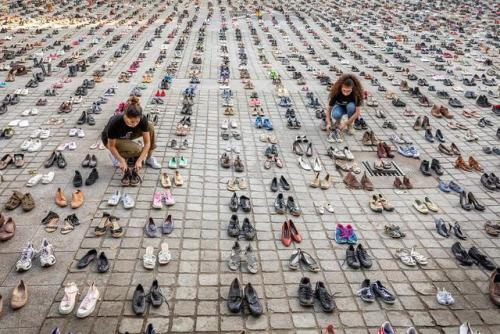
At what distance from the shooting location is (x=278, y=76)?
15961 millimetres

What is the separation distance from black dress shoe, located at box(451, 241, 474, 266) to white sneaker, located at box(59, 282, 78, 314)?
20.0ft

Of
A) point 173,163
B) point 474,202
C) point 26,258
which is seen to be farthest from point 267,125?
point 26,258

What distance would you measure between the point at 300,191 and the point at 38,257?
5079mm

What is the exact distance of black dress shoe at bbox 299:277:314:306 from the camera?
550cm

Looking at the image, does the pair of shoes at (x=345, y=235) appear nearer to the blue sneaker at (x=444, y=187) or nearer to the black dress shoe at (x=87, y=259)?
the blue sneaker at (x=444, y=187)

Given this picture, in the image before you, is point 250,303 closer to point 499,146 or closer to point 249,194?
point 249,194

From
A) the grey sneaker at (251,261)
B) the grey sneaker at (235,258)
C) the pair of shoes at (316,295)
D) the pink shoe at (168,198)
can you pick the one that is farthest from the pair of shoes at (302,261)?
the pink shoe at (168,198)

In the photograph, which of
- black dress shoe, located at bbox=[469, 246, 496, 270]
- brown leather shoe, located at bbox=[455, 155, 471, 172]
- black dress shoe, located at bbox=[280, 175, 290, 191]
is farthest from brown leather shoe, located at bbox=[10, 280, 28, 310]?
brown leather shoe, located at bbox=[455, 155, 471, 172]

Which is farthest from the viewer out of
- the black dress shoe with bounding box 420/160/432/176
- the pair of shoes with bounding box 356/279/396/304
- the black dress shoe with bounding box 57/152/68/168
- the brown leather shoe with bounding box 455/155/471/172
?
the brown leather shoe with bounding box 455/155/471/172

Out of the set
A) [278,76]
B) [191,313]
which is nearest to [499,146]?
[278,76]

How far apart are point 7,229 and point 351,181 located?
6.79 m

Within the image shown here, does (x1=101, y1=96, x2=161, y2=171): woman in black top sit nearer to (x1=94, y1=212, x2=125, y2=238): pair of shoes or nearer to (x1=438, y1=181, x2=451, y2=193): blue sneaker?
(x1=94, y1=212, x2=125, y2=238): pair of shoes

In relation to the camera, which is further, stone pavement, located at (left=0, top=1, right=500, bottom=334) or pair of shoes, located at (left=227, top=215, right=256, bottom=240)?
pair of shoes, located at (left=227, top=215, right=256, bottom=240)

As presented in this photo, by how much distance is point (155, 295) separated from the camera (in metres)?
5.42
